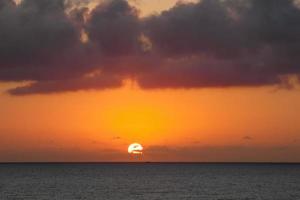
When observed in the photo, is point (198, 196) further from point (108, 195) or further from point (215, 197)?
point (108, 195)

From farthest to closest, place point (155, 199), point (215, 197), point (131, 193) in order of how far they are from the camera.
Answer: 1. point (131, 193)
2. point (215, 197)
3. point (155, 199)

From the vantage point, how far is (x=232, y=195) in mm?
117062

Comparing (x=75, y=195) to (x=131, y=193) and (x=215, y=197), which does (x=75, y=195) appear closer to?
(x=131, y=193)

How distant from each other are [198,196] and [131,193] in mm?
15203

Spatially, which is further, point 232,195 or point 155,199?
point 232,195

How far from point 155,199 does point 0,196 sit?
104ft

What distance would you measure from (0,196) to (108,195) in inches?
841

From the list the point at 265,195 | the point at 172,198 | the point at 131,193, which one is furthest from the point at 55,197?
the point at 265,195

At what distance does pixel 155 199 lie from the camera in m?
106

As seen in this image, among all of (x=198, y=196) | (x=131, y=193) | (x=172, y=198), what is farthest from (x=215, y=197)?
(x=131, y=193)

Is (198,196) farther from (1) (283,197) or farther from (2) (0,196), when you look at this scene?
(2) (0,196)

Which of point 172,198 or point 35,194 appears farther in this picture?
point 35,194

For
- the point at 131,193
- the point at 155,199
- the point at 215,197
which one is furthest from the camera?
the point at 131,193

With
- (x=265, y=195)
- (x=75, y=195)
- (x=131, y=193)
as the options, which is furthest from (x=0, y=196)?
(x=265, y=195)
